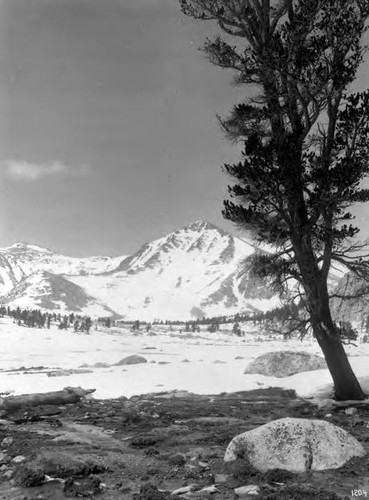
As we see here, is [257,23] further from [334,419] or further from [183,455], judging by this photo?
[183,455]

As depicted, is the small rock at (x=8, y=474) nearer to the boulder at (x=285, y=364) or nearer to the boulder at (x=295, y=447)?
the boulder at (x=295, y=447)

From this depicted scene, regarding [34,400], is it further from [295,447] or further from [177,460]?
[295,447]

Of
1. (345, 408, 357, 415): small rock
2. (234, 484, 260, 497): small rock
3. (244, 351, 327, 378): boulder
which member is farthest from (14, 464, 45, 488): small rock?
(244, 351, 327, 378): boulder

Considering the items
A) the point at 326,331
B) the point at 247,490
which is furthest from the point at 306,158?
the point at 247,490

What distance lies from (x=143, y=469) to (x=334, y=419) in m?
6.42

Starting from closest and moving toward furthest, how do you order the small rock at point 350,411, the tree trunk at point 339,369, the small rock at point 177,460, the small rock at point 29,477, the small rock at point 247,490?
1. the small rock at point 247,490
2. the small rock at point 29,477
3. the small rock at point 177,460
4. the small rock at point 350,411
5. the tree trunk at point 339,369

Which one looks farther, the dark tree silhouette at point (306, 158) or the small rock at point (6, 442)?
the dark tree silhouette at point (306, 158)

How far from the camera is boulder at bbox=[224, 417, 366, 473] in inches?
277

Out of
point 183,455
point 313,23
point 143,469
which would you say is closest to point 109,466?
point 143,469

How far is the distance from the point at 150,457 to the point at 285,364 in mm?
20983

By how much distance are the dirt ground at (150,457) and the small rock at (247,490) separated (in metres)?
0.03

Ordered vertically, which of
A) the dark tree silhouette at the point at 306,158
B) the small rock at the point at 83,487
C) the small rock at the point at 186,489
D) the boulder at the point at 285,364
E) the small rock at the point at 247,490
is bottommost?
the small rock at the point at 83,487

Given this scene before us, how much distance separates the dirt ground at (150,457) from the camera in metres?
6.13

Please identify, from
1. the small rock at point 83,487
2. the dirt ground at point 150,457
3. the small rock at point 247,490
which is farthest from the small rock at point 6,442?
the small rock at point 247,490
